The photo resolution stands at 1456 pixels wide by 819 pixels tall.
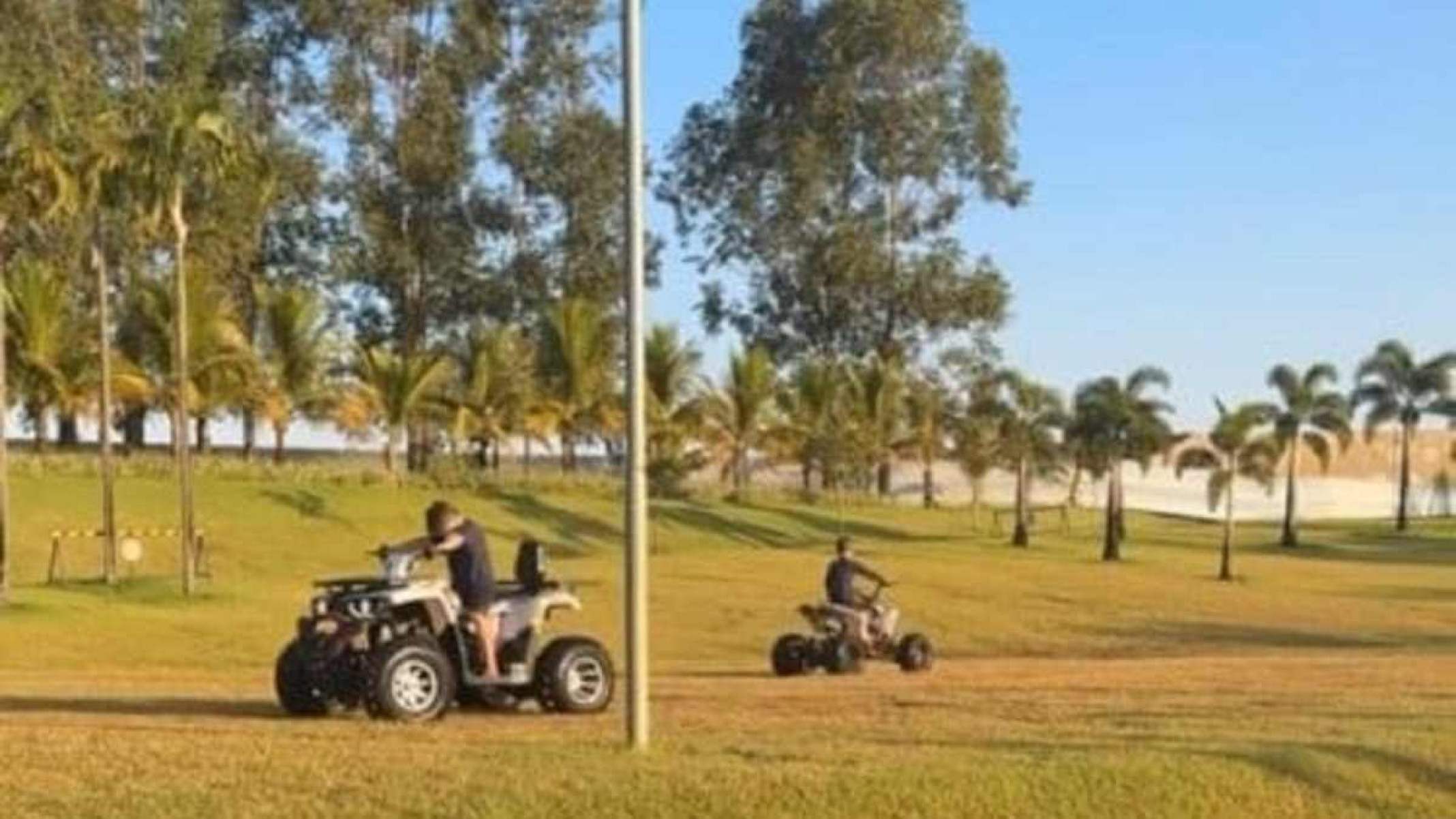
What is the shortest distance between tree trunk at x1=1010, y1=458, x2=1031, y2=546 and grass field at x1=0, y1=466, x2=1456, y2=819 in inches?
379

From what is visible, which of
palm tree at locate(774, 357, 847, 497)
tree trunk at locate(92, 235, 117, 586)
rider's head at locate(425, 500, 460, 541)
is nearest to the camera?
rider's head at locate(425, 500, 460, 541)

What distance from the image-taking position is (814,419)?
85.5 m

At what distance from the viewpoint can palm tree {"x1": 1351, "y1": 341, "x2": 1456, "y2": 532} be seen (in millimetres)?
106688

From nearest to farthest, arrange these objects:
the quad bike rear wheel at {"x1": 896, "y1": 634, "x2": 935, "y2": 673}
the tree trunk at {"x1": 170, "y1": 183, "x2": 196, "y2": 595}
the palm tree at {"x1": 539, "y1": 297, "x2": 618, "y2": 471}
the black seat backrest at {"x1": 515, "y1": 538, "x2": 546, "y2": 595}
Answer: the black seat backrest at {"x1": 515, "y1": 538, "x2": 546, "y2": 595} < the quad bike rear wheel at {"x1": 896, "y1": 634, "x2": 935, "y2": 673} < the tree trunk at {"x1": 170, "y1": 183, "x2": 196, "y2": 595} < the palm tree at {"x1": 539, "y1": 297, "x2": 618, "y2": 471}

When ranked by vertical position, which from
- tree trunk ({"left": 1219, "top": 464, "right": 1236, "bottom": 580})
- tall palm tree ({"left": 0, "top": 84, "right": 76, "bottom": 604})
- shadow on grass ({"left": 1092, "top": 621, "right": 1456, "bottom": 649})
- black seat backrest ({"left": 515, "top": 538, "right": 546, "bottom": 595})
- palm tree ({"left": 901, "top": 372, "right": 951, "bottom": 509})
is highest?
tall palm tree ({"left": 0, "top": 84, "right": 76, "bottom": 604})

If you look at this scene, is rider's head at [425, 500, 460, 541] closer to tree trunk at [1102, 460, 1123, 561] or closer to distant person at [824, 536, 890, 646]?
distant person at [824, 536, 890, 646]

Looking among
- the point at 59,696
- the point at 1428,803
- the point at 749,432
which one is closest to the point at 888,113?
the point at 749,432

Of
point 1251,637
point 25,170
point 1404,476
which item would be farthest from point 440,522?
point 1404,476

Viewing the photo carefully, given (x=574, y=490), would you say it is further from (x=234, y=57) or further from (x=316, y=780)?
(x=316, y=780)

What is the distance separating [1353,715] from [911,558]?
4488 centimetres

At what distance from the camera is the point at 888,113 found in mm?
91688

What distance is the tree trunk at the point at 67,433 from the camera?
76188mm

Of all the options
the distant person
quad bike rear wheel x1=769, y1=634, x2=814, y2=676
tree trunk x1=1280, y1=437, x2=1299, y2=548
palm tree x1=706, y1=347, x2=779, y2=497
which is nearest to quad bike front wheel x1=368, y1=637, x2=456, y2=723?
quad bike rear wheel x1=769, y1=634, x2=814, y2=676

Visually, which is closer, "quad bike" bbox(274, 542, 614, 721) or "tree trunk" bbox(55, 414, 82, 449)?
"quad bike" bbox(274, 542, 614, 721)
